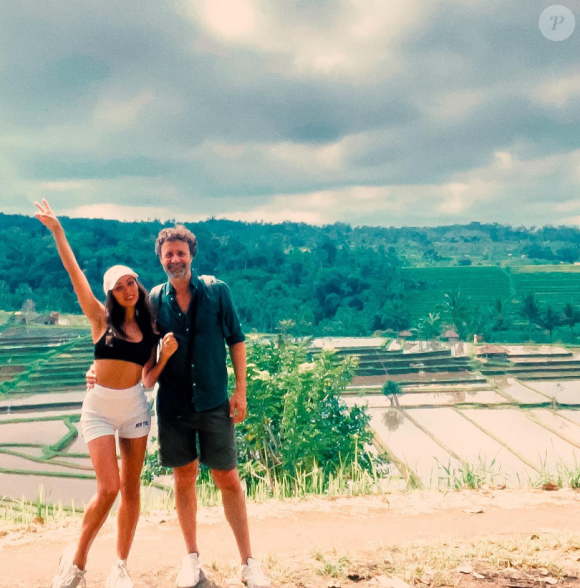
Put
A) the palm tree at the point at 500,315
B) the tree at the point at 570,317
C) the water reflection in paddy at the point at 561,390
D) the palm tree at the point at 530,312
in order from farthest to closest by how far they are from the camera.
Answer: the palm tree at the point at 500,315 < the tree at the point at 570,317 < the palm tree at the point at 530,312 < the water reflection in paddy at the point at 561,390

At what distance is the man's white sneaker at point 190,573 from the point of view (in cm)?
267

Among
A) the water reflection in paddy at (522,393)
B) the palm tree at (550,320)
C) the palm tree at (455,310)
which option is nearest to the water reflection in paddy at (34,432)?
the water reflection in paddy at (522,393)

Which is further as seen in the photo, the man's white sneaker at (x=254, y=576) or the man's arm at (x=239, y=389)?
the man's arm at (x=239, y=389)

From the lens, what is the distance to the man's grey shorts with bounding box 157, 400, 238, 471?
2.69 m

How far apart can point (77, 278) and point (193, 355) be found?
0.58 meters

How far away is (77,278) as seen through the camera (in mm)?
2580

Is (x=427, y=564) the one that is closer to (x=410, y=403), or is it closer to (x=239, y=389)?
(x=239, y=389)

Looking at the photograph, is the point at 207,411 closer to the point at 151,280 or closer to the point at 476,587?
the point at 476,587

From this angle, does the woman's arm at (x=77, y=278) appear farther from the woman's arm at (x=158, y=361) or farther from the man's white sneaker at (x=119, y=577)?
the man's white sneaker at (x=119, y=577)

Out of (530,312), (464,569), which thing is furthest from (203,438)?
(530,312)

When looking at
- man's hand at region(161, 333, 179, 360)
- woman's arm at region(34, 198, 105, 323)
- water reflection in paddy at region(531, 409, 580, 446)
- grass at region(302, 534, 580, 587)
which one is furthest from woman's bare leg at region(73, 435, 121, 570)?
water reflection in paddy at region(531, 409, 580, 446)

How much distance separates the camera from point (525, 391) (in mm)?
48688

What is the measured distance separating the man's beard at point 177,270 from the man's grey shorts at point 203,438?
23.1 inches

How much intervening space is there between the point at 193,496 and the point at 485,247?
14971 cm
